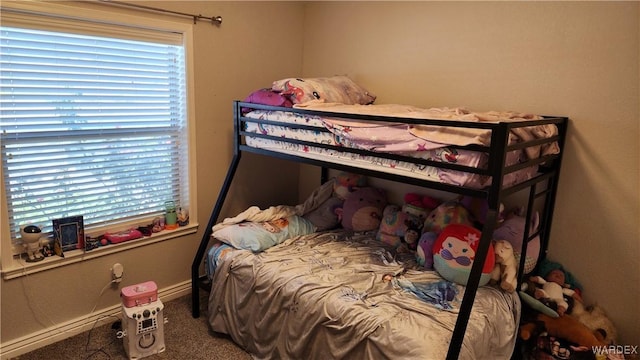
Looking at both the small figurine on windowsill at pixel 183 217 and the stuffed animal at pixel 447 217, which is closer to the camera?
the stuffed animal at pixel 447 217

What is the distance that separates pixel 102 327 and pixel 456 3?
2846mm

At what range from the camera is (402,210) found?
2.61 metres

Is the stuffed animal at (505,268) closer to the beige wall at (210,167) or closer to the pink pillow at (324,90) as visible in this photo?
the pink pillow at (324,90)

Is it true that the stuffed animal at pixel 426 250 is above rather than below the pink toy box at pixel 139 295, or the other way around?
above

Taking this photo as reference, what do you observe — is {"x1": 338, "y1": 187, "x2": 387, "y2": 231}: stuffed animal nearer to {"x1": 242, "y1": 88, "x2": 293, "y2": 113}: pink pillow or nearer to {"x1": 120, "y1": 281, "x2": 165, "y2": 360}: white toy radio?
{"x1": 242, "y1": 88, "x2": 293, "y2": 113}: pink pillow

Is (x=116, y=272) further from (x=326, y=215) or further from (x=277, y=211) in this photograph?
(x=326, y=215)

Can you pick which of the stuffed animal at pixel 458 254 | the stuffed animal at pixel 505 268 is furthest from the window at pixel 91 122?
the stuffed animal at pixel 505 268

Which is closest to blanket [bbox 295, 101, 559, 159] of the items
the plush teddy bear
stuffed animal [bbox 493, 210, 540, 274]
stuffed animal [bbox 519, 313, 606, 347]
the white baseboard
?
stuffed animal [bbox 493, 210, 540, 274]

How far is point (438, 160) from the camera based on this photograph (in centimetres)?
167

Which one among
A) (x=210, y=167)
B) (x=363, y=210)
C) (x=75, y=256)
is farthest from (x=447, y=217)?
(x=75, y=256)

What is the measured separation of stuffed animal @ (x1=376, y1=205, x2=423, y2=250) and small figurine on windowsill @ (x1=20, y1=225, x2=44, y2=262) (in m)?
1.89

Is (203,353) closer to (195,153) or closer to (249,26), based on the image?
(195,153)

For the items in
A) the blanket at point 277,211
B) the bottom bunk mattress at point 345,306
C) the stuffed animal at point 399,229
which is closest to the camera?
the bottom bunk mattress at point 345,306

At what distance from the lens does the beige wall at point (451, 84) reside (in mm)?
2000
